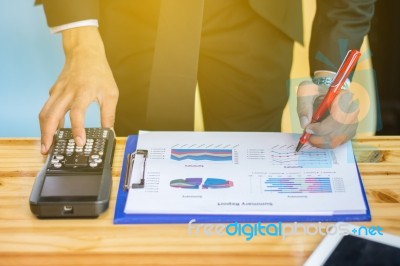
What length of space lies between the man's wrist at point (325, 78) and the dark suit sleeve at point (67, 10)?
17.8 inches

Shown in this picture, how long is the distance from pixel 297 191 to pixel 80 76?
1.41 feet

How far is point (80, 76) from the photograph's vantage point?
0.91 meters

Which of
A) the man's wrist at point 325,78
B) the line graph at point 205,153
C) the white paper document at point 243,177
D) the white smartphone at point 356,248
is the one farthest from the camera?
the man's wrist at point 325,78

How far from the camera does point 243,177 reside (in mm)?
756

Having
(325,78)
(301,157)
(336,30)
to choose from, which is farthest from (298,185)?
(336,30)

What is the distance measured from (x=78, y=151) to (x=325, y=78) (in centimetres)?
48

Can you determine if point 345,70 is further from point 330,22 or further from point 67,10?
point 67,10

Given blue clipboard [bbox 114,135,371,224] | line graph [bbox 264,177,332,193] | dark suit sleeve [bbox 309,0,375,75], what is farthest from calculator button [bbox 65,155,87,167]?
dark suit sleeve [bbox 309,0,375,75]

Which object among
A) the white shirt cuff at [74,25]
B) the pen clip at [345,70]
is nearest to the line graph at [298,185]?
the pen clip at [345,70]

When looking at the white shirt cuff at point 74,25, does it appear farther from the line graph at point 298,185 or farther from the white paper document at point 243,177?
the line graph at point 298,185

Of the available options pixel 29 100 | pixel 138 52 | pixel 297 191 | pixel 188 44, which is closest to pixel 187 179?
pixel 297 191

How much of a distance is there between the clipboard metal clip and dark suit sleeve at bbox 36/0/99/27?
0.32 meters

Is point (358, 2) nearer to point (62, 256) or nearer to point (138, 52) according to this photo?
point (138, 52)

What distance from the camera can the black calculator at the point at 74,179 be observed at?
2.26 ft
